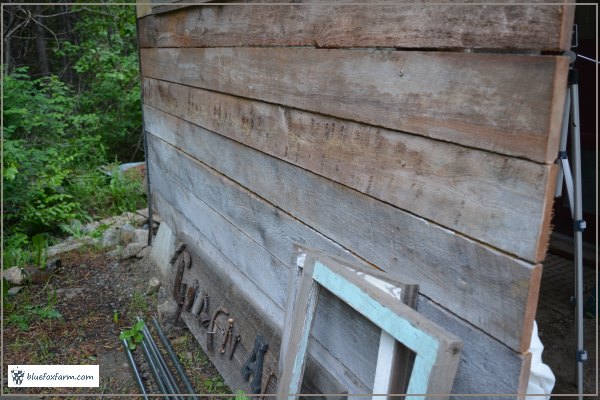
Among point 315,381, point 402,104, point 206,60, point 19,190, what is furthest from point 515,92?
point 19,190

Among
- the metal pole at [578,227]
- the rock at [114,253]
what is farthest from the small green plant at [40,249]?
the metal pole at [578,227]

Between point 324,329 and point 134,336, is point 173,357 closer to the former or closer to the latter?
point 134,336

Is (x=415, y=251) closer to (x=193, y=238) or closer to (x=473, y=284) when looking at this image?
(x=473, y=284)

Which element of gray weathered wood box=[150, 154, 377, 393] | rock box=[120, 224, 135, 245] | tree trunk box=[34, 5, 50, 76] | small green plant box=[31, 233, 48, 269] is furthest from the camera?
tree trunk box=[34, 5, 50, 76]

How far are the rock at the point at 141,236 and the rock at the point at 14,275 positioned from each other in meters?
1.11

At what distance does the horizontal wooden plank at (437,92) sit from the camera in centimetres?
114

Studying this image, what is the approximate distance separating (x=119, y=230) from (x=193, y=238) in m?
2.18

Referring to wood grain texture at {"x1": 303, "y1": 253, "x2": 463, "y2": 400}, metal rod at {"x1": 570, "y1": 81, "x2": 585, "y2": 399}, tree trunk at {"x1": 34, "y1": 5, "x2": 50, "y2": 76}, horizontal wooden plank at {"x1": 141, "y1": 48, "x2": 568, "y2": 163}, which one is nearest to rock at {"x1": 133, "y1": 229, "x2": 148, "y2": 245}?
horizontal wooden plank at {"x1": 141, "y1": 48, "x2": 568, "y2": 163}

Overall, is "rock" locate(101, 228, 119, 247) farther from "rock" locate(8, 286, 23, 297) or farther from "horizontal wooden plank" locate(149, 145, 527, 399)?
"horizontal wooden plank" locate(149, 145, 527, 399)

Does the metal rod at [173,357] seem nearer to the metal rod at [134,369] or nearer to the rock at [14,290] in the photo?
the metal rod at [134,369]

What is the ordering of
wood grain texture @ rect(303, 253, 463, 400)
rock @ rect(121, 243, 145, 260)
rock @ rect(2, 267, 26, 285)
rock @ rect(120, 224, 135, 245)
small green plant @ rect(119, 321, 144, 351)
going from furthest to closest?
1. rock @ rect(120, 224, 135, 245)
2. rock @ rect(121, 243, 145, 260)
3. rock @ rect(2, 267, 26, 285)
4. small green plant @ rect(119, 321, 144, 351)
5. wood grain texture @ rect(303, 253, 463, 400)

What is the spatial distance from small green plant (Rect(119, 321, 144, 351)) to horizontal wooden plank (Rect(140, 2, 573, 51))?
2032 mm

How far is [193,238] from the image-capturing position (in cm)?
373

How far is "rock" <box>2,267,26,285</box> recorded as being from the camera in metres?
4.50
